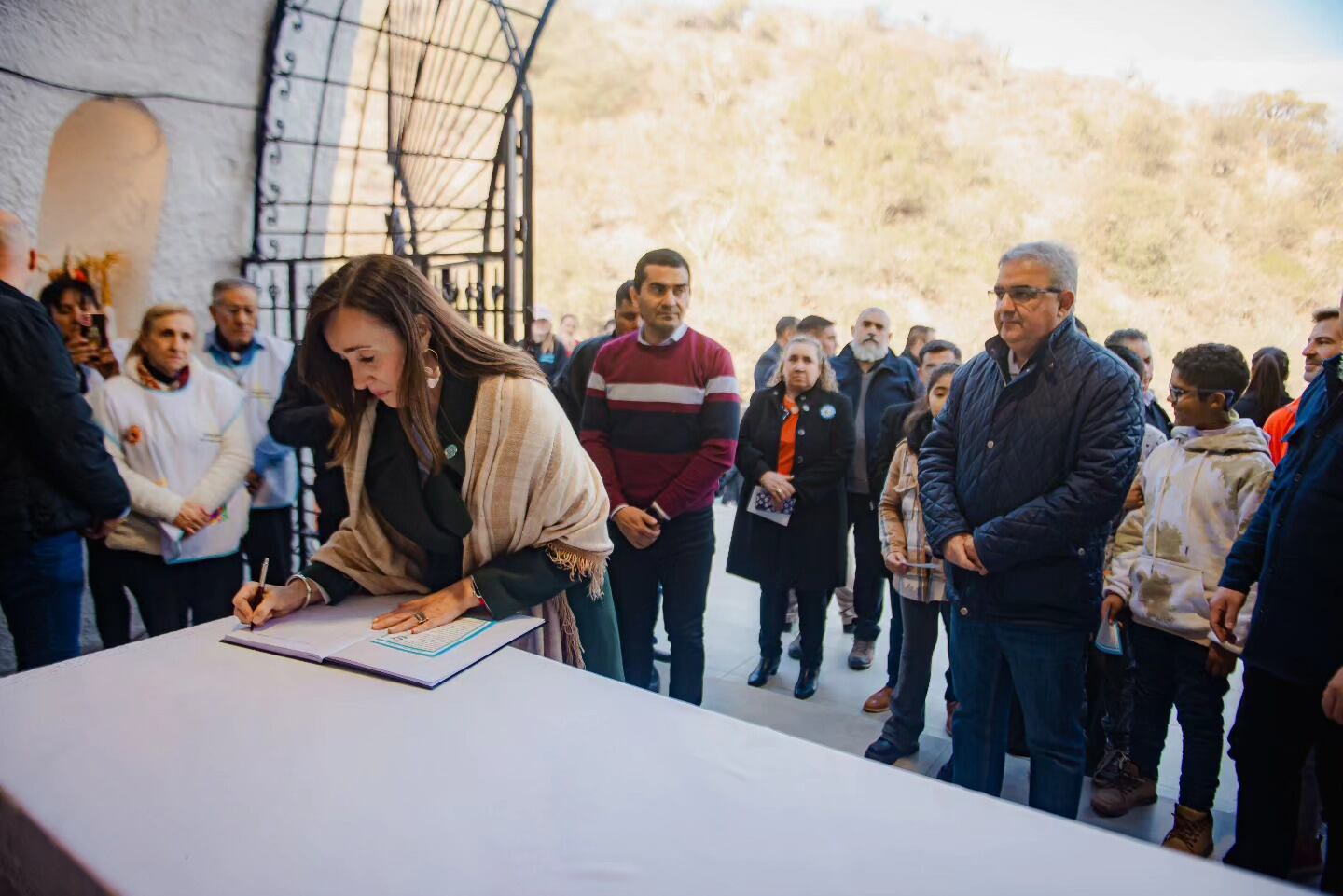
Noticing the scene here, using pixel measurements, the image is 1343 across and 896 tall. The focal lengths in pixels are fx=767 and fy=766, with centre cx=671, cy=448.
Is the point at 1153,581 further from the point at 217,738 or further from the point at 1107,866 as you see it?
the point at 217,738

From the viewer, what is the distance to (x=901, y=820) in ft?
2.85

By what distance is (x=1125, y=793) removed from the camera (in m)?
2.47

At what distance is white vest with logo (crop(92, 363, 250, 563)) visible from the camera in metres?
2.59

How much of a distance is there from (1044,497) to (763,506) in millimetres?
1488

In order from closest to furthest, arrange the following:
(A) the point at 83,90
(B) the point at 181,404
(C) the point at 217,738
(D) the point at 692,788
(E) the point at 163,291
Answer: (D) the point at 692,788 → (C) the point at 217,738 → (B) the point at 181,404 → (A) the point at 83,90 → (E) the point at 163,291

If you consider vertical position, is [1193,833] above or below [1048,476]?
below

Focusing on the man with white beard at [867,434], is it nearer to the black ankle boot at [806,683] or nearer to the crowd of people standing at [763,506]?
the crowd of people standing at [763,506]

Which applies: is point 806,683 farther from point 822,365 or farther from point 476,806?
point 476,806

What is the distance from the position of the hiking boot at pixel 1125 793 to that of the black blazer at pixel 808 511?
1.17 m

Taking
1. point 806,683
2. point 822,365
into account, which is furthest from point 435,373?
point 806,683

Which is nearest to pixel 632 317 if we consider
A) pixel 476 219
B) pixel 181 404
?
pixel 181 404

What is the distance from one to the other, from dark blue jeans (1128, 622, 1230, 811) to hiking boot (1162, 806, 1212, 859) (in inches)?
0.9

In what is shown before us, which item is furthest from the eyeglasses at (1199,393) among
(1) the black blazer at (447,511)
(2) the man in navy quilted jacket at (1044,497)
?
(1) the black blazer at (447,511)

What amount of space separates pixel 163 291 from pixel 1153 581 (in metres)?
4.26
